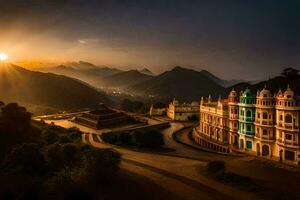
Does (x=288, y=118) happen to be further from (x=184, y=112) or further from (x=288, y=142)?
(x=184, y=112)

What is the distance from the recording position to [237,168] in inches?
1288

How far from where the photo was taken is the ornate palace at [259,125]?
36.1m

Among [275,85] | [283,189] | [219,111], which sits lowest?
[283,189]

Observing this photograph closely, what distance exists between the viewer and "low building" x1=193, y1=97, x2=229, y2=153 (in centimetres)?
4706

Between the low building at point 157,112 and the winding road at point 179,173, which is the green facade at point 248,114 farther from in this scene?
the low building at point 157,112

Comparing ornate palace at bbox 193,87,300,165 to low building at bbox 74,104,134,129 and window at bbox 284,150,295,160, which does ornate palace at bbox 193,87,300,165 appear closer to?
window at bbox 284,150,295,160

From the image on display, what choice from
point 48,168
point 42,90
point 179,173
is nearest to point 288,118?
point 179,173

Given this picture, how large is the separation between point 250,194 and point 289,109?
15265 mm

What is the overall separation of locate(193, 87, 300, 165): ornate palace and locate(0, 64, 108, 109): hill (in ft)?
306

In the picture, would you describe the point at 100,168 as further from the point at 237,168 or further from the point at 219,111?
the point at 219,111

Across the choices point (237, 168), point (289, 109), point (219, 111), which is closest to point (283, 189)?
point (237, 168)

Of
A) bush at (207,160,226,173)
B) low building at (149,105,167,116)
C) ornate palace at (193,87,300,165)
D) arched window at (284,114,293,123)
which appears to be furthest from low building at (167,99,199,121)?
bush at (207,160,226,173)

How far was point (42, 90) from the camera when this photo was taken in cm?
14150

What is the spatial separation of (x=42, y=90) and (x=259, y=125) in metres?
121
